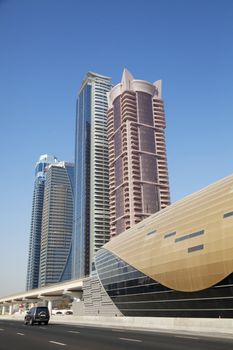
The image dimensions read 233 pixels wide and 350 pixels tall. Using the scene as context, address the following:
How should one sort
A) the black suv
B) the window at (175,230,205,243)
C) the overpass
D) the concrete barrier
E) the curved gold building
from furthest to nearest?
the overpass → the window at (175,230,205,243) → the curved gold building → the black suv → the concrete barrier

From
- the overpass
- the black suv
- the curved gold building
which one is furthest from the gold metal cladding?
the overpass

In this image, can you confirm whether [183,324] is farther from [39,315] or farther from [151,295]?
[151,295]

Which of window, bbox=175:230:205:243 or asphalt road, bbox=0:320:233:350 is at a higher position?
window, bbox=175:230:205:243

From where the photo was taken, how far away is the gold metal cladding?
52344 millimetres

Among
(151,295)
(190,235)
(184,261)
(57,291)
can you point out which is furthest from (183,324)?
(57,291)

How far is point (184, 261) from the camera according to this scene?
58.9 meters

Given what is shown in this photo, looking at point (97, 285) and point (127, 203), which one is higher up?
point (127, 203)

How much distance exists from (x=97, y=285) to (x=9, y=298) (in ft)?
334

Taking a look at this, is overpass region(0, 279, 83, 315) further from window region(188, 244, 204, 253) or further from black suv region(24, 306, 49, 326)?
black suv region(24, 306, 49, 326)

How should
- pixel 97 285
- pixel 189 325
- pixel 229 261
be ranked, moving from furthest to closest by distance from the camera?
pixel 97 285 < pixel 229 261 < pixel 189 325

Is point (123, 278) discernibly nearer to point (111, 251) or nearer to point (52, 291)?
point (111, 251)

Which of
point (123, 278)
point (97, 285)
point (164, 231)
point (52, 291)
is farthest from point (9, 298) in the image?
point (164, 231)

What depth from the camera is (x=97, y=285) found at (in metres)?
101

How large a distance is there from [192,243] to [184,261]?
10.6 ft
